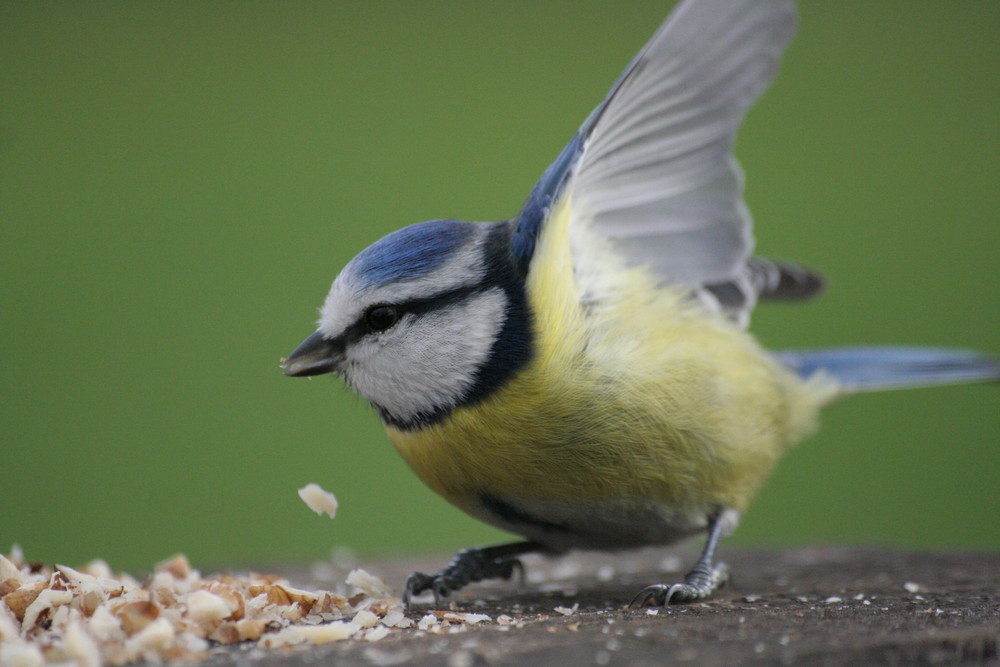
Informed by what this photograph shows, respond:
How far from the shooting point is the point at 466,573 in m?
2.02

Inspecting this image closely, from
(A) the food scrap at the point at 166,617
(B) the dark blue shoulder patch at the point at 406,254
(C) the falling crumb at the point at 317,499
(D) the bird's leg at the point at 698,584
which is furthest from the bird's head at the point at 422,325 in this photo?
(D) the bird's leg at the point at 698,584

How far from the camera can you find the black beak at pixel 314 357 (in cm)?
176

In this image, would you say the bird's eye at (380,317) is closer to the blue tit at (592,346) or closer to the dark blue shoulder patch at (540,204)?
the blue tit at (592,346)

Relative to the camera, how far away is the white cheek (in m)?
1.73

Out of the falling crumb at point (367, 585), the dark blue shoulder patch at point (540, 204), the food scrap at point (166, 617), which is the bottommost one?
the falling crumb at point (367, 585)

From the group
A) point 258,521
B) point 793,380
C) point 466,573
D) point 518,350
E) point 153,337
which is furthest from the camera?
point 153,337

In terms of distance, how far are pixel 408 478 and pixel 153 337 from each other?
44.0 inches

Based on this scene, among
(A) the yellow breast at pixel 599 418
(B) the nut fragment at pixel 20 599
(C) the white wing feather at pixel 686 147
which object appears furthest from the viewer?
(C) the white wing feather at pixel 686 147

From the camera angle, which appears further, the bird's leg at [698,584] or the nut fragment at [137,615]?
the bird's leg at [698,584]

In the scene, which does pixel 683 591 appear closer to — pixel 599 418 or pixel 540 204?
pixel 599 418

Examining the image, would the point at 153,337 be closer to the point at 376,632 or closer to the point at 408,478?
the point at 408,478

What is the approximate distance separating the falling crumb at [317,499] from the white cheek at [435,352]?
0.76 feet

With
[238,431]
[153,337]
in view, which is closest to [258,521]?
[238,431]

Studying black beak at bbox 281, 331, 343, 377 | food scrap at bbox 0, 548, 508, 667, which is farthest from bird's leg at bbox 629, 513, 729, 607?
black beak at bbox 281, 331, 343, 377
